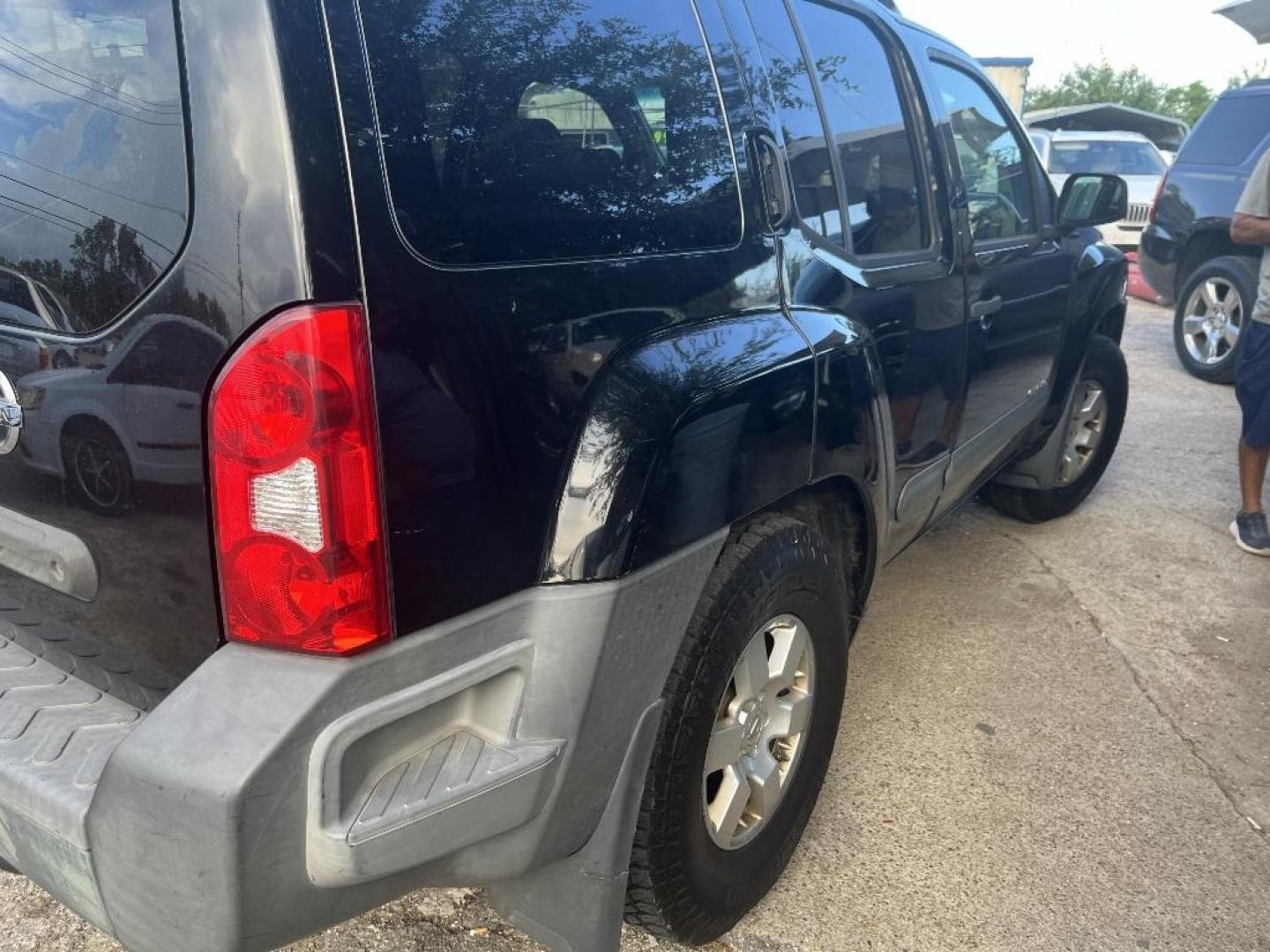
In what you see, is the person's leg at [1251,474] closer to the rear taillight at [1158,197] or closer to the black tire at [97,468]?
the rear taillight at [1158,197]

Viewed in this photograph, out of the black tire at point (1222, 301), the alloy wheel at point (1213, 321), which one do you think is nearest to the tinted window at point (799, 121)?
the black tire at point (1222, 301)

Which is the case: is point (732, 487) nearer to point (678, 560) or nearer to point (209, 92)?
point (678, 560)

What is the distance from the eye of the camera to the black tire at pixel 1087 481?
14.1ft

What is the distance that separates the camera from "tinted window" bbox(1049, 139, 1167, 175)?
12.0 m

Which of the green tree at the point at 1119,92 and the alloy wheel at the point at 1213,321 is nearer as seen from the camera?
the alloy wheel at the point at 1213,321

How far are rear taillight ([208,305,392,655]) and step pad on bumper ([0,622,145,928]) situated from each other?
29cm

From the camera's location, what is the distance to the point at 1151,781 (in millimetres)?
2689

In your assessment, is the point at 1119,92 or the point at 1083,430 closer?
the point at 1083,430

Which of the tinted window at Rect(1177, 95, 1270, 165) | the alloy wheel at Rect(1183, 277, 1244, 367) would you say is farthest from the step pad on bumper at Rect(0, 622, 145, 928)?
the tinted window at Rect(1177, 95, 1270, 165)

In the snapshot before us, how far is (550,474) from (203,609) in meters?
0.49

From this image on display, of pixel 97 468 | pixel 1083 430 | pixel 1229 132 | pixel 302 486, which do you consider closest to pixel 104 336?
pixel 97 468

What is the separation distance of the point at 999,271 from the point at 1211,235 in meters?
4.98

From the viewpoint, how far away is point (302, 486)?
1.26 meters

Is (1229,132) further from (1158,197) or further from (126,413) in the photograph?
(126,413)
